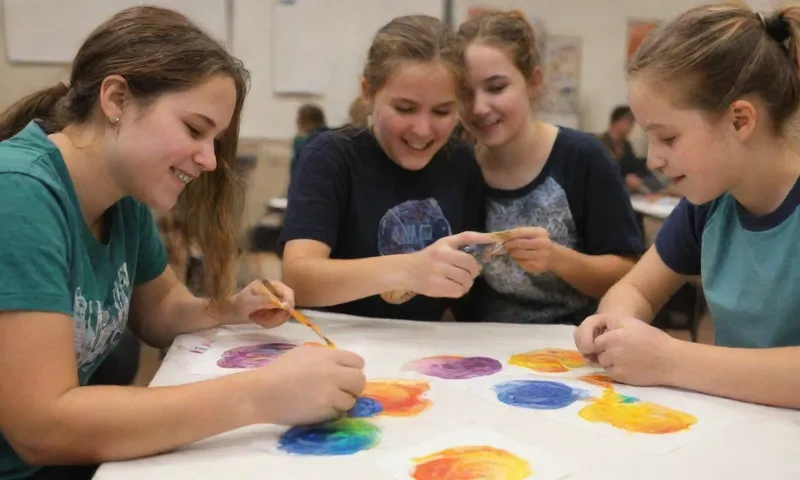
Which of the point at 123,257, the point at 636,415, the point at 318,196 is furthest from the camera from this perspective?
the point at 318,196

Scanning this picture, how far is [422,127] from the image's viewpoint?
4.20ft

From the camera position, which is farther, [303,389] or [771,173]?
[771,173]

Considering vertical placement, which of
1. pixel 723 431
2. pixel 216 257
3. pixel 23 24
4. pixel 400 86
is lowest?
pixel 723 431

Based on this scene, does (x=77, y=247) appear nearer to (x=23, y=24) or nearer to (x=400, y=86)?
(x=400, y=86)

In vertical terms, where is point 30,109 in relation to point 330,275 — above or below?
above

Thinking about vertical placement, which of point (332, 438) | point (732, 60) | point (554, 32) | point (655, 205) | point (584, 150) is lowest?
point (332, 438)

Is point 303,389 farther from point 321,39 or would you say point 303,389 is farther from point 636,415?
point 321,39

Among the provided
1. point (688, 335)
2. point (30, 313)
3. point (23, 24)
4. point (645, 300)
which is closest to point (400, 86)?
point (645, 300)

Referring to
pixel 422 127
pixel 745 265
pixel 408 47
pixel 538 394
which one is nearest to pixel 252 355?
pixel 538 394

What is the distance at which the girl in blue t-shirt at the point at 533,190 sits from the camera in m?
1.36

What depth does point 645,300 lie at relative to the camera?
3.70 feet

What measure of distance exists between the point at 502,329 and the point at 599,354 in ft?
0.91

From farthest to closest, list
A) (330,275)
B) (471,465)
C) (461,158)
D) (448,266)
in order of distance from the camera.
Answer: (461,158)
(330,275)
(448,266)
(471,465)

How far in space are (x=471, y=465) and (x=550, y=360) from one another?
38 centimetres
